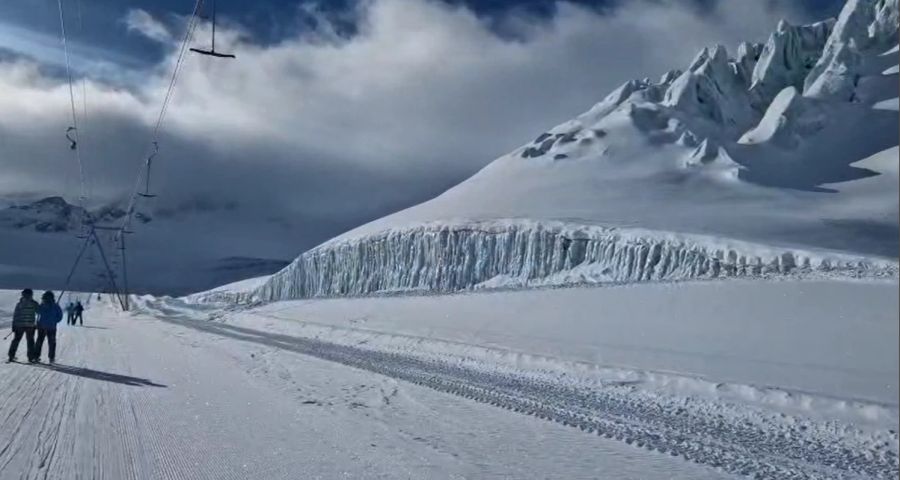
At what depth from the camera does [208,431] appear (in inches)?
352

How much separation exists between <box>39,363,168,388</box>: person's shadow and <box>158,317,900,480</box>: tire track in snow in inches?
181

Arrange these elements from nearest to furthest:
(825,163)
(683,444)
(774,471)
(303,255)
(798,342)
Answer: (774,471), (683,444), (798,342), (303,255), (825,163)

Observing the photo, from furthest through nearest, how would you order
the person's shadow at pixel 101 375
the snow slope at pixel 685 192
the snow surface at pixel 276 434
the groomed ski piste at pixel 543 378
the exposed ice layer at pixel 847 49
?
the exposed ice layer at pixel 847 49 → the snow slope at pixel 685 192 → the person's shadow at pixel 101 375 → the groomed ski piste at pixel 543 378 → the snow surface at pixel 276 434

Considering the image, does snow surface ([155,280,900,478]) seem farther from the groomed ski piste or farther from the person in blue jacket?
the person in blue jacket

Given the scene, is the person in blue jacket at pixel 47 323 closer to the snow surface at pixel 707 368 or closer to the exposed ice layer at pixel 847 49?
the snow surface at pixel 707 368

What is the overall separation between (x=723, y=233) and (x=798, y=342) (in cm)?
4703

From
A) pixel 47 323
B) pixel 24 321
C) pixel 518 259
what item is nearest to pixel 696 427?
pixel 47 323

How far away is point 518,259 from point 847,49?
85.9 metres

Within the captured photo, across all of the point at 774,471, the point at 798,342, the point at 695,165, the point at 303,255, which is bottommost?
the point at 774,471

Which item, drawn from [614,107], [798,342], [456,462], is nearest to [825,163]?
[614,107]

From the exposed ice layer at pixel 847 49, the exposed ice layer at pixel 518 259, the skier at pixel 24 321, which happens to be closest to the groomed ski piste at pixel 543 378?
the exposed ice layer at pixel 518 259

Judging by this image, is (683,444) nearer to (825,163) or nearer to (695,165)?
(695,165)

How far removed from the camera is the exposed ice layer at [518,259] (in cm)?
4812

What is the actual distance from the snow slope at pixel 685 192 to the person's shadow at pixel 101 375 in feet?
72.9
